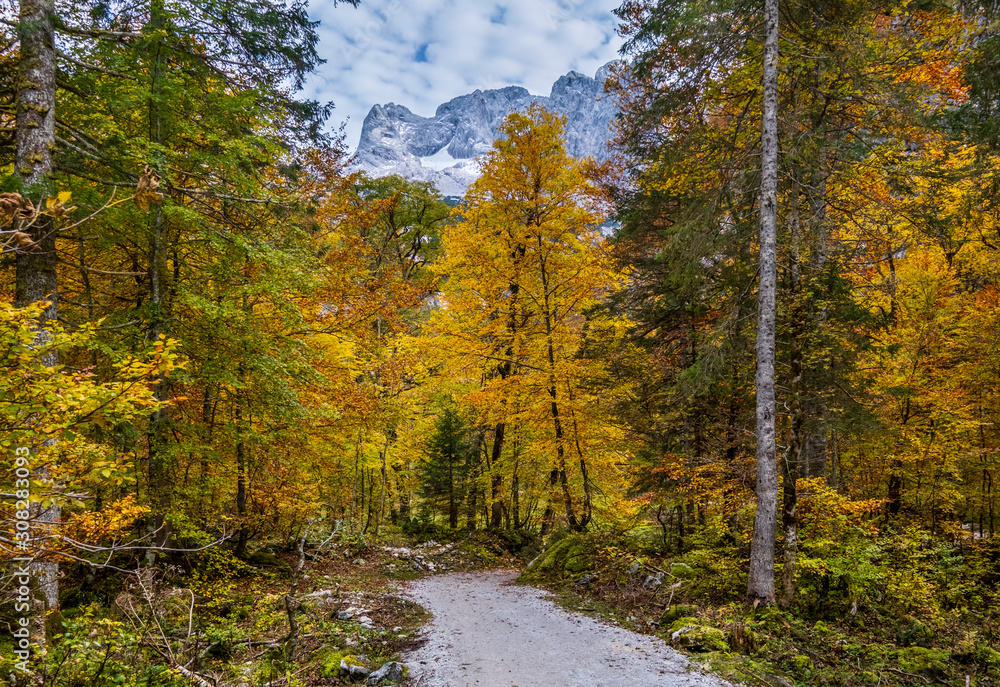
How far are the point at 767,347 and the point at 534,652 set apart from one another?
5951 mm

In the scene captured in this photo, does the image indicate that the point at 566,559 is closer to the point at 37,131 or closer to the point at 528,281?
the point at 528,281

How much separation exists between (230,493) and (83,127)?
7600 millimetres

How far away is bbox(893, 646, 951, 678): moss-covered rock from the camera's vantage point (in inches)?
228

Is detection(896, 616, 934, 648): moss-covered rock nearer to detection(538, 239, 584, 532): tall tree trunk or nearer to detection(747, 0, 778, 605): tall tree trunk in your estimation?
detection(747, 0, 778, 605): tall tree trunk

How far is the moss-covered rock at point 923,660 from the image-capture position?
5.80 meters

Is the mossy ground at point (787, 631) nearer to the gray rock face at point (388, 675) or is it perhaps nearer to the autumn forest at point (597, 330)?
the autumn forest at point (597, 330)

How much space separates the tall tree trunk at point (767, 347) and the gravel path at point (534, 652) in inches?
80.3

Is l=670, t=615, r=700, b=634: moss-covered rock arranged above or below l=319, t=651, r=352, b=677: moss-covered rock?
above

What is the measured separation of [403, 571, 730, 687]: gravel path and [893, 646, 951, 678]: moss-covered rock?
261 centimetres

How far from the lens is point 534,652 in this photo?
21.9 feet

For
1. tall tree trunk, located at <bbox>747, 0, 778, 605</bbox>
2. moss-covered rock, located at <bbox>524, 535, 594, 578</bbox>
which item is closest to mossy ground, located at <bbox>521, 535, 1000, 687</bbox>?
tall tree trunk, located at <bbox>747, 0, 778, 605</bbox>

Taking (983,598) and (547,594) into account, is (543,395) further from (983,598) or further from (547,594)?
(983,598)

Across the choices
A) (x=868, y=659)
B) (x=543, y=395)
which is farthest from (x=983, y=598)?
(x=543, y=395)

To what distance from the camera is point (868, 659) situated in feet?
19.8
